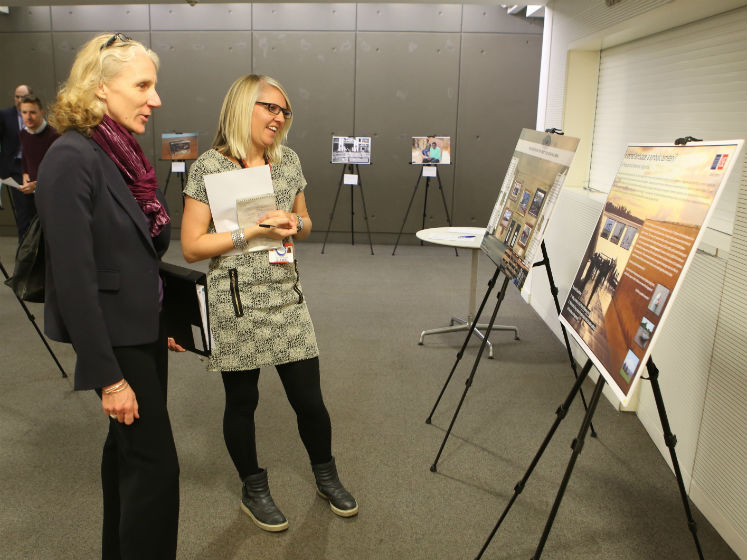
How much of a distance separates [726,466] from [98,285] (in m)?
2.11

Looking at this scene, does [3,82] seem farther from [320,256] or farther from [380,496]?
[380,496]

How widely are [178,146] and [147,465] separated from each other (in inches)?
238

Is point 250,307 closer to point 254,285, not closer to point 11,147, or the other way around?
point 254,285

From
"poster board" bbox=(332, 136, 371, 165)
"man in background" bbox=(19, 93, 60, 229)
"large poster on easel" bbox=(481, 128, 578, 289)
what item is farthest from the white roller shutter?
"man in background" bbox=(19, 93, 60, 229)

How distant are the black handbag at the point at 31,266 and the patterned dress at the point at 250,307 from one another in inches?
24.1

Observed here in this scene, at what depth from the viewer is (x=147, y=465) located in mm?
1548

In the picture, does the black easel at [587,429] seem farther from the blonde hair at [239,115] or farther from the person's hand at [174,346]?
the blonde hair at [239,115]

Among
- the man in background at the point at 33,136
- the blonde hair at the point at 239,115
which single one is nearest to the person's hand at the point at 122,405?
the blonde hair at the point at 239,115

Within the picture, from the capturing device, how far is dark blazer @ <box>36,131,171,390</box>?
135 cm

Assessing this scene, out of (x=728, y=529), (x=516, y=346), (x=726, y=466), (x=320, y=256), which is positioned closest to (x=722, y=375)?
(x=726, y=466)

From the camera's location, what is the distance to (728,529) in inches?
88.0

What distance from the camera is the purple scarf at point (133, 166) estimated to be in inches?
56.7

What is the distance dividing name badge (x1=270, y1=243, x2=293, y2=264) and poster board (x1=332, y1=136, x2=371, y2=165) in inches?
202

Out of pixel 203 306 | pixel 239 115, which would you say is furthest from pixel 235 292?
pixel 239 115
